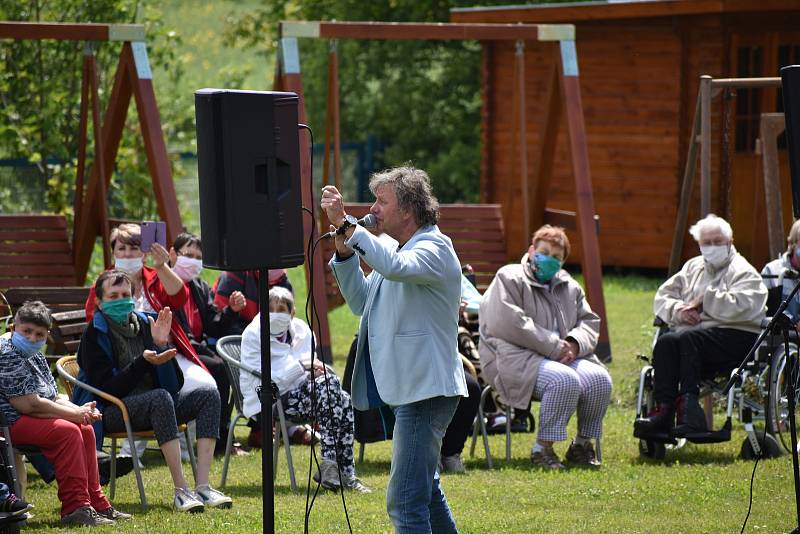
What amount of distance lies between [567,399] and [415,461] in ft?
9.62

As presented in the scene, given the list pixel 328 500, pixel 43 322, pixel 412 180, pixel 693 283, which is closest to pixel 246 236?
pixel 412 180

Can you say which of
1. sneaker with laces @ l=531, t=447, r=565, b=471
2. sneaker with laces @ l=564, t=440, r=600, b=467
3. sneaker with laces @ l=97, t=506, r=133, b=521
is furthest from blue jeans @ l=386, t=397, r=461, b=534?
sneaker with laces @ l=564, t=440, r=600, b=467

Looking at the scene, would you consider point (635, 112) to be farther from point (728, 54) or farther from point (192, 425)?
point (192, 425)

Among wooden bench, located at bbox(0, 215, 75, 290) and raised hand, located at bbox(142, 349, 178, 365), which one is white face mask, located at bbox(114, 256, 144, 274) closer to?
raised hand, located at bbox(142, 349, 178, 365)

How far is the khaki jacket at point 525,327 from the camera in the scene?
24.9ft

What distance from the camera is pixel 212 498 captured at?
6398mm

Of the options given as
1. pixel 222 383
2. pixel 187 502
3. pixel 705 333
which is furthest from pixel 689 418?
pixel 187 502

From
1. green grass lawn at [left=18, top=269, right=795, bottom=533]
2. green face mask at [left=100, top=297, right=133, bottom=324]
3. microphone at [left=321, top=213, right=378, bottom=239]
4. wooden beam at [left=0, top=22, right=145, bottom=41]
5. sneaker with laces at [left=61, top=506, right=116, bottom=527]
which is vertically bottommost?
green grass lawn at [left=18, top=269, right=795, bottom=533]

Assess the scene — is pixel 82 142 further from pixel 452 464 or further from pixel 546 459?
pixel 546 459

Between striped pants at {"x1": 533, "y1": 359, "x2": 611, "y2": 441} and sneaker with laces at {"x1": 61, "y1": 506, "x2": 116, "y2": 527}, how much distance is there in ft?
8.80

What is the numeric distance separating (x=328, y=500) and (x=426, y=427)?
2.00m

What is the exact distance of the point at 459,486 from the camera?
271 inches

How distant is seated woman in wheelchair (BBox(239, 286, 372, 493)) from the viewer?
6.86 metres

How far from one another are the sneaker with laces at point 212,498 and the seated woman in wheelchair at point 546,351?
6.40 ft
